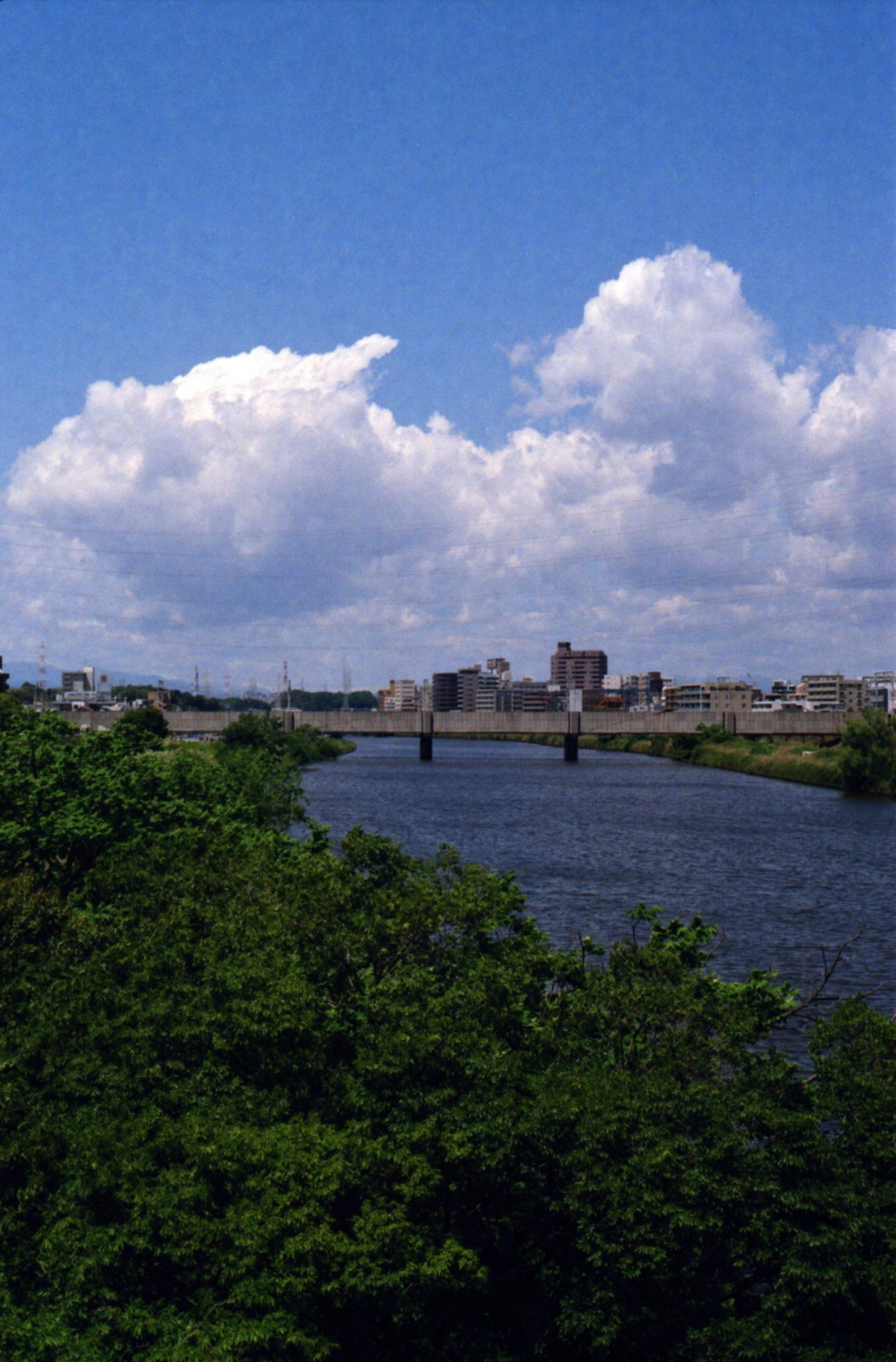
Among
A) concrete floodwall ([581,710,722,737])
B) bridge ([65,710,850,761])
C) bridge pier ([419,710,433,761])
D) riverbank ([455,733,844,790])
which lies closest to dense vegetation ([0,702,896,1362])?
riverbank ([455,733,844,790])

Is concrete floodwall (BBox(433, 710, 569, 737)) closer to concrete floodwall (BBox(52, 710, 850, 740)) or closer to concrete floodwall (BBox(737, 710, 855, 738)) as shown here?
concrete floodwall (BBox(52, 710, 850, 740))

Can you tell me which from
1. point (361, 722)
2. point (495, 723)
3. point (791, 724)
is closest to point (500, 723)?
point (495, 723)

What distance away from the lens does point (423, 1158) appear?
69.9ft

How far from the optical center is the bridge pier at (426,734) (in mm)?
178625

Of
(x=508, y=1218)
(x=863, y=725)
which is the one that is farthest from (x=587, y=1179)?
(x=863, y=725)

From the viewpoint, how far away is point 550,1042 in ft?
82.3

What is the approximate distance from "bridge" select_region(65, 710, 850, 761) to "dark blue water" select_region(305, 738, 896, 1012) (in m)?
21.0

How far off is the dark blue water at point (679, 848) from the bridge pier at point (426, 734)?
22723 mm

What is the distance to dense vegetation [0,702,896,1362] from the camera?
20.0 m

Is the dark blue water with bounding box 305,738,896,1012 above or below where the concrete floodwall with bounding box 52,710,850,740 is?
below

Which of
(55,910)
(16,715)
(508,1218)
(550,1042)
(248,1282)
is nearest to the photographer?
(248,1282)

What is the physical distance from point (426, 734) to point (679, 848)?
100604 mm

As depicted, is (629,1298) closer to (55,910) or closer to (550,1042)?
(550,1042)

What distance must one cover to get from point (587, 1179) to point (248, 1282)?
613 centimetres
